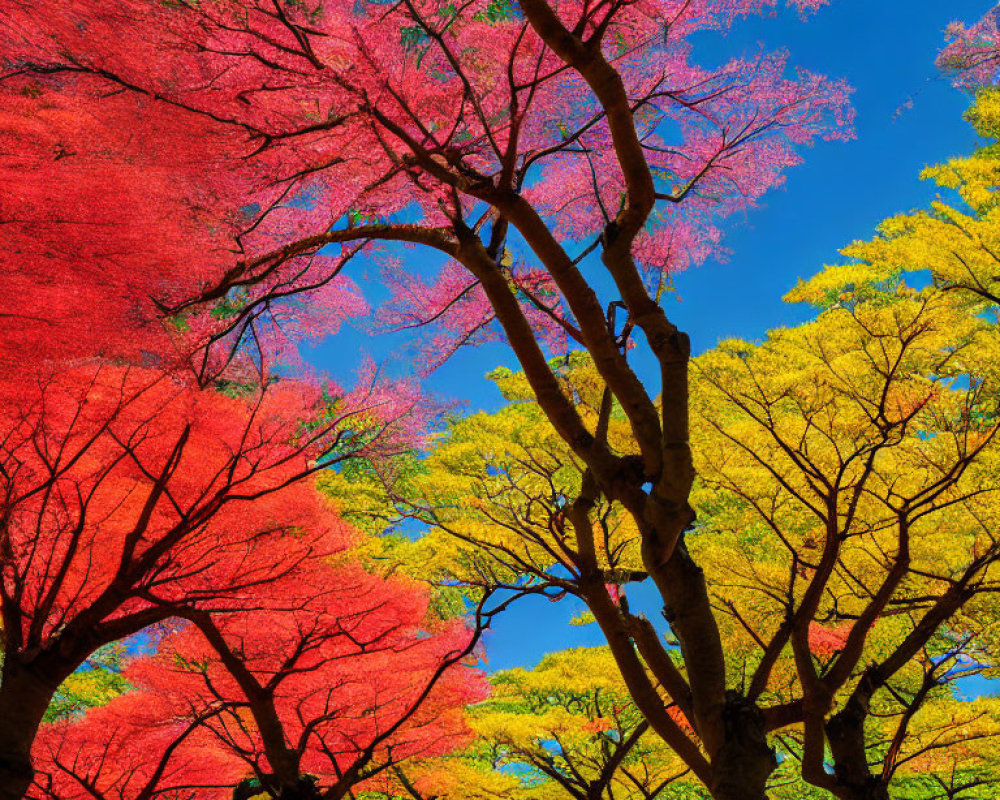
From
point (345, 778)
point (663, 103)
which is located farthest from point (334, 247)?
point (345, 778)

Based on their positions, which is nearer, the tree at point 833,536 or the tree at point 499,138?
the tree at point 499,138

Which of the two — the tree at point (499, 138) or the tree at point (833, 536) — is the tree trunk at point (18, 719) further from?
the tree at point (833, 536)

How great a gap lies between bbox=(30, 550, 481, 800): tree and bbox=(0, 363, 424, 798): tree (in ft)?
1.56

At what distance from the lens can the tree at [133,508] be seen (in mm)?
3330

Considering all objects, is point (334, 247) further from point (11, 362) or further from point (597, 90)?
point (597, 90)

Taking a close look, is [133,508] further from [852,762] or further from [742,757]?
[852,762]

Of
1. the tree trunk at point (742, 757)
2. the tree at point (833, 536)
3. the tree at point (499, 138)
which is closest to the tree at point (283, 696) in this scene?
the tree at point (833, 536)

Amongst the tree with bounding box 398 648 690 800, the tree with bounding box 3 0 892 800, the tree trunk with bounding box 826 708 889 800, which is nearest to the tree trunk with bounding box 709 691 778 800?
the tree with bounding box 3 0 892 800

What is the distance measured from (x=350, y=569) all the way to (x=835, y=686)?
3694 mm

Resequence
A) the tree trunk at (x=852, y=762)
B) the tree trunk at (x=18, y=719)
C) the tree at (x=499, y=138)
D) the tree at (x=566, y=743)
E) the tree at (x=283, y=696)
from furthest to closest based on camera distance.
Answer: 1. the tree at (x=566, y=743)
2. the tree at (x=283, y=696)
3. the tree trunk at (x=852, y=762)
4. the tree trunk at (x=18, y=719)
5. the tree at (x=499, y=138)

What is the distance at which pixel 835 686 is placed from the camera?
122 inches

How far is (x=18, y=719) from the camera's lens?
3.13 metres

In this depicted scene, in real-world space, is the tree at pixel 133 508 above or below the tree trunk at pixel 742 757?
above

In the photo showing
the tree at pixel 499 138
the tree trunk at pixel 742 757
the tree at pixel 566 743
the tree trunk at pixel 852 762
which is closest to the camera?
the tree trunk at pixel 742 757
